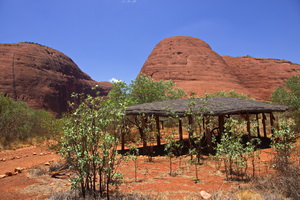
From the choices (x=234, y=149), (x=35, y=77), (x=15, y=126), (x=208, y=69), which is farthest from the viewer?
(x=208, y=69)

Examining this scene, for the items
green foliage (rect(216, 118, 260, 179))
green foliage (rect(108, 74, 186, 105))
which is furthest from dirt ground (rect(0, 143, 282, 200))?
green foliage (rect(108, 74, 186, 105))

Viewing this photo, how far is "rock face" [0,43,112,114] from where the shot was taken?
39.7 m

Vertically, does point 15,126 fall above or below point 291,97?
below

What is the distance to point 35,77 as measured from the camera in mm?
42844

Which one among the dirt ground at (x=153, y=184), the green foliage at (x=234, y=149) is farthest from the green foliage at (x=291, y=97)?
the dirt ground at (x=153, y=184)

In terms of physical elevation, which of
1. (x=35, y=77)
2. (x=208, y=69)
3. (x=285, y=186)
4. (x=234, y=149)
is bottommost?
(x=285, y=186)

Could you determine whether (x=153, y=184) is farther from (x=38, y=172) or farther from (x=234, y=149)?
(x=38, y=172)

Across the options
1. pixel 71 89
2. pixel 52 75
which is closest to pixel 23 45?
pixel 52 75

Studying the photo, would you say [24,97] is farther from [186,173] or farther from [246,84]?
[246,84]

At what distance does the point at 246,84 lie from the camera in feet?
195

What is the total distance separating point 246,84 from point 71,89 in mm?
49348

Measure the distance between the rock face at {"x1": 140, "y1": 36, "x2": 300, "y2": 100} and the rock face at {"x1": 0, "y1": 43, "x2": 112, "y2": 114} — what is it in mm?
22136

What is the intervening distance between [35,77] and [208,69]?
42.1 meters

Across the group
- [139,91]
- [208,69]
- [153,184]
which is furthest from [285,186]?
[208,69]
